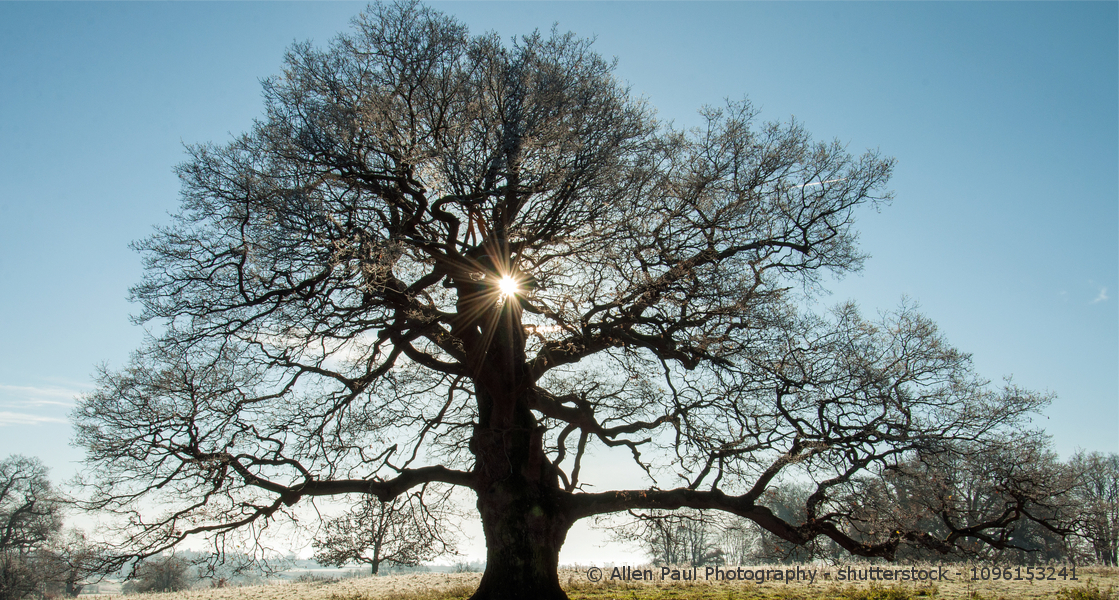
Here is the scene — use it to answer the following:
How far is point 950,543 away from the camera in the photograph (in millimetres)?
8555

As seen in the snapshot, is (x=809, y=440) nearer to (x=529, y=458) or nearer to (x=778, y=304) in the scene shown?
(x=778, y=304)

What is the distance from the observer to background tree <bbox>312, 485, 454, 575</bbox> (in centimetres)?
973

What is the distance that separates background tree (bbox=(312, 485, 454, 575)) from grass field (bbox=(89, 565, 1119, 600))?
163 centimetres

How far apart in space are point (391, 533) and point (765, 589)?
7490 millimetres

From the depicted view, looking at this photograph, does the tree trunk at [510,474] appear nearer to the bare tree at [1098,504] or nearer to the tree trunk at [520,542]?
the tree trunk at [520,542]

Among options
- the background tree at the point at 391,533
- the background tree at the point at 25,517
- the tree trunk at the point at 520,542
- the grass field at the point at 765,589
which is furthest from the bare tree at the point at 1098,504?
the background tree at the point at 25,517

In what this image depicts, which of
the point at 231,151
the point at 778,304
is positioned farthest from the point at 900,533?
the point at 231,151

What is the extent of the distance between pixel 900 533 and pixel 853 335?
2865mm

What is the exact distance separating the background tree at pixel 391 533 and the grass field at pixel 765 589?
1630mm

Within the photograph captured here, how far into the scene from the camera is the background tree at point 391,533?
9.73m

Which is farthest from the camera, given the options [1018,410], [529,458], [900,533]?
[529,458]

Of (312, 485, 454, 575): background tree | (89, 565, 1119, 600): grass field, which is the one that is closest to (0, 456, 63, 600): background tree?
(89, 565, 1119, 600): grass field

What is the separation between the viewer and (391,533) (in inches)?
412

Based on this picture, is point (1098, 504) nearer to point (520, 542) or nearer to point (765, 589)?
point (765, 589)
